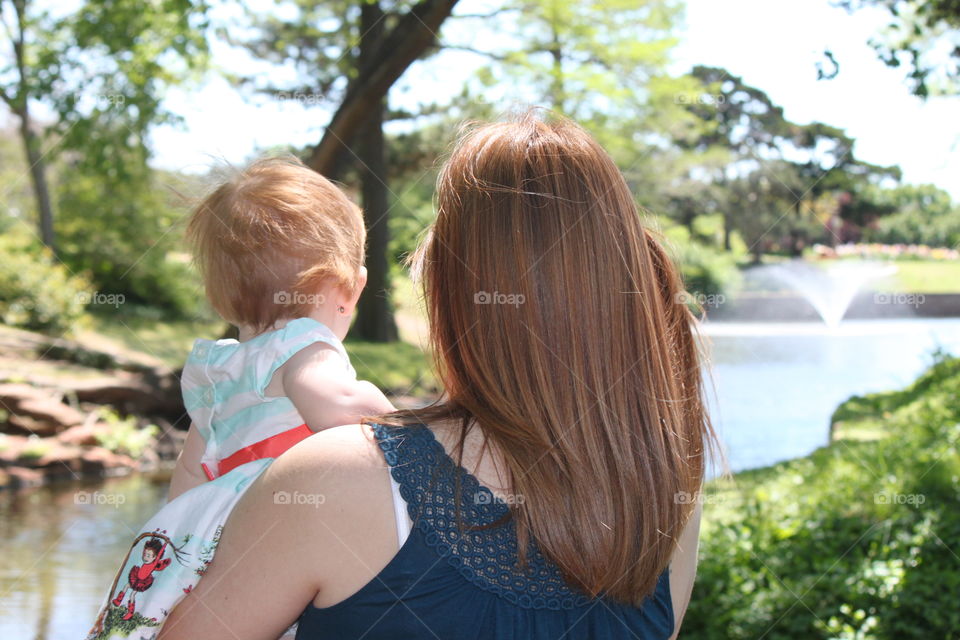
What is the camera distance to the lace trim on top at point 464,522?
39.2 inches

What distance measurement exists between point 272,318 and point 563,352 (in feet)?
3.24

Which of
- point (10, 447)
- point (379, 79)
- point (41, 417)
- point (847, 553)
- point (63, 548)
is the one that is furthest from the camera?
point (41, 417)

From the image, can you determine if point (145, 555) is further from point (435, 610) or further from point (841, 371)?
point (841, 371)

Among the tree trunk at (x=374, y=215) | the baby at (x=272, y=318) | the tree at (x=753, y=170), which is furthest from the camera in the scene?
the tree at (x=753, y=170)

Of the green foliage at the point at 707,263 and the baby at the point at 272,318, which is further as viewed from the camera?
the green foliage at the point at 707,263

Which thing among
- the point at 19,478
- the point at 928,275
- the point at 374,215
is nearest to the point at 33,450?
the point at 19,478

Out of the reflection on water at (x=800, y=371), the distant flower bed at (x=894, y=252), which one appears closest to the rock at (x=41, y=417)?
the reflection on water at (x=800, y=371)

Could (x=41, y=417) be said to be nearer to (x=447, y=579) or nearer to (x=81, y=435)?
(x=81, y=435)

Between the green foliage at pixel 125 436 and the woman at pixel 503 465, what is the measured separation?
8.13 metres

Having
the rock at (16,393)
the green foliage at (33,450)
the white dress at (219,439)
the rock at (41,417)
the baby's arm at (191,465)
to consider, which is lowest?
the green foliage at (33,450)

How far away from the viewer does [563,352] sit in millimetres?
1034

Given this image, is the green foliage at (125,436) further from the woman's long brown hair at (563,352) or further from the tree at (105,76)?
the woman's long brown hair at (563,352)

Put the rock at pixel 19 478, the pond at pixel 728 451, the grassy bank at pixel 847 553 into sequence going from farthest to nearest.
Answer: the rock at pixel 19 478 → the pond at pixel 728 451 → the grassy bank at pixel 847 553

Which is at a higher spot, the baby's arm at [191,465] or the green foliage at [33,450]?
the baby's arm at [191,465]
